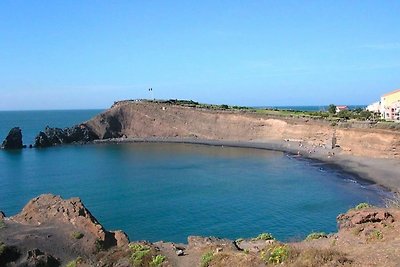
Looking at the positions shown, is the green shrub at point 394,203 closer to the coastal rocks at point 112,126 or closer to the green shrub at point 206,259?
the green shrub at point 206,259

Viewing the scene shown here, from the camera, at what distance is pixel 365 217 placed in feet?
65.8

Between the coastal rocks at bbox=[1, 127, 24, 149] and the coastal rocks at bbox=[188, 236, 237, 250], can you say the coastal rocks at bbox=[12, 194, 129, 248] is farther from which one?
the coastal rocks at bbox=[1, 127, 24, 149]

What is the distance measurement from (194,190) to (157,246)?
31.4 m

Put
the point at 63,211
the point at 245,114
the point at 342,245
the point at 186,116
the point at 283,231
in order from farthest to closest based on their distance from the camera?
the point at 186,116, the point at 245,114, the point at 283,231, the point at 63,211, the point at 342,245

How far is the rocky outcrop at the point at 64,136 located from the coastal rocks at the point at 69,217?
84806 millimetres

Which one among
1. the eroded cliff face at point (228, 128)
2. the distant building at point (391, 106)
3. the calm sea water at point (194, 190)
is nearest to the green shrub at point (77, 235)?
the calm sea water at point (194, 190)

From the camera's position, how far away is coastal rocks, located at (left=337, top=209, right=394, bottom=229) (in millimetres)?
19344

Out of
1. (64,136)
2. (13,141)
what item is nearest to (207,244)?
(13,141)

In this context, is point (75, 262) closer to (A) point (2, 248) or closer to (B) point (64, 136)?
(A) point (2, 248)

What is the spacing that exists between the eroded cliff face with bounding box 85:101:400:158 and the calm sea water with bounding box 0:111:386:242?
9.75 metres

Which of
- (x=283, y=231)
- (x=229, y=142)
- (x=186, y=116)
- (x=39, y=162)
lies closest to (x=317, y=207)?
(x=283, y=231)

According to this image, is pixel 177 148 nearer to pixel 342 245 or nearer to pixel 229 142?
pixel 229 142

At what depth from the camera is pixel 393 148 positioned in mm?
65312

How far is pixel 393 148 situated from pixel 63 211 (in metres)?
55.8
